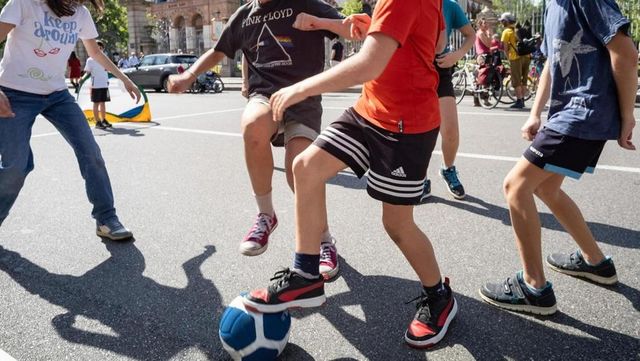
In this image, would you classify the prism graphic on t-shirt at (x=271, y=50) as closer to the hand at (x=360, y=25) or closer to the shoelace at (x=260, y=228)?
the hand at (x=360, y=25)

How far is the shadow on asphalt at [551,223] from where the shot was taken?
3629 millimetres

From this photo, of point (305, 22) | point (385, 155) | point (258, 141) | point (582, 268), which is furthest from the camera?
point (258, 141)

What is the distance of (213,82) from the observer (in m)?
20.5

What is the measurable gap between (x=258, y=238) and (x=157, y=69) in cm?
2013

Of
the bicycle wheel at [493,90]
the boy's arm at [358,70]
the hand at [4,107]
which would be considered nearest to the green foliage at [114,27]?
the bicycle wheel at [493,90]

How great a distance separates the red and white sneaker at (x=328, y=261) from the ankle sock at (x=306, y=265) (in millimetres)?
710

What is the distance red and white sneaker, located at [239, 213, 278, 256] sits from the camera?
308 cm

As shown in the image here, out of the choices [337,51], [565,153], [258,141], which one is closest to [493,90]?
[337,51]

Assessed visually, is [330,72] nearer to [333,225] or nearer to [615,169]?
[333,225]

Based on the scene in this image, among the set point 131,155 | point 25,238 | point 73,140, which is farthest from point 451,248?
point 131,155

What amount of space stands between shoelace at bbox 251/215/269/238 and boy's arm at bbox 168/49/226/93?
92 centimetres

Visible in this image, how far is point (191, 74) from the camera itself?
130 inches

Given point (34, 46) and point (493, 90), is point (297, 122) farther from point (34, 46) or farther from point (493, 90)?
point (493, 90)

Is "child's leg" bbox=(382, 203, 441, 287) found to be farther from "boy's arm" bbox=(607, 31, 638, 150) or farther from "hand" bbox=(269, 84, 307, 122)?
"boy's arm" bbox=(607, 31, 638, 150)
